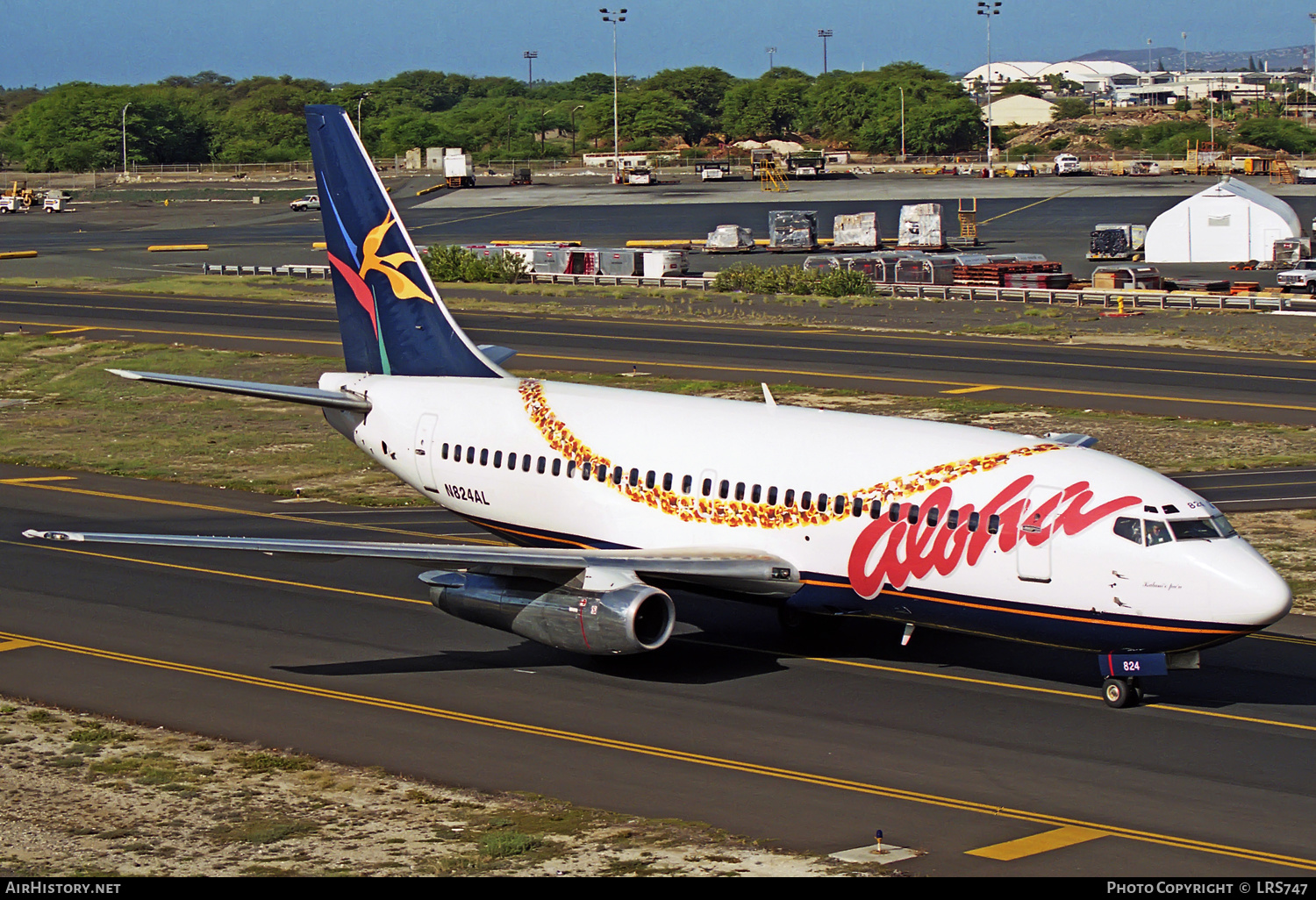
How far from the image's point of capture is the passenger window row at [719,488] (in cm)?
2855

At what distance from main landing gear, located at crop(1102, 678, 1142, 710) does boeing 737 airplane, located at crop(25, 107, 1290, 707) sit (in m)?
0.04

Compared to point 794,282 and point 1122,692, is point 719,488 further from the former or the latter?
point 794,282

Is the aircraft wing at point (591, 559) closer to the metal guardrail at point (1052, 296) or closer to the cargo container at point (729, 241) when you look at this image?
the metal guardrail at point (1052, 296)

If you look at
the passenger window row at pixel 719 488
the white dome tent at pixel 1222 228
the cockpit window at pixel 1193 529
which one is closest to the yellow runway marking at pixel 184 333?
the passenger window row at pixel 719 488

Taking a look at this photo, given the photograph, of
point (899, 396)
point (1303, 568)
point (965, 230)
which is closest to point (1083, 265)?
point (965, 230)

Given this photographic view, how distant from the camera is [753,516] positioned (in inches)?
1203

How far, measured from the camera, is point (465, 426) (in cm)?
3544

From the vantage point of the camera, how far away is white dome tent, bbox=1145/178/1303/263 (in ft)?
380

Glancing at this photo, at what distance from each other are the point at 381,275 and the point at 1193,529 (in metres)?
20.0

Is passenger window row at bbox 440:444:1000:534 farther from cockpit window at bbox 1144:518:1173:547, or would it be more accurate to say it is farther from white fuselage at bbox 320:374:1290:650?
cockpit window at bbox 1144:518:1173:547

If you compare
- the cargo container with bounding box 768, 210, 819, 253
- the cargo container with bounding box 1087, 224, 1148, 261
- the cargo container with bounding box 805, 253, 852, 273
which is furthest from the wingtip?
the cargo container with bounding box 768, 210, 819, 253

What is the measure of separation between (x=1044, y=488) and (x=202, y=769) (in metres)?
15.0

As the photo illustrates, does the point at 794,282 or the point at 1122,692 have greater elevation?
the point at 794,282

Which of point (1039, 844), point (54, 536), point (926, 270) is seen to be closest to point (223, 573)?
point (54, 536)
